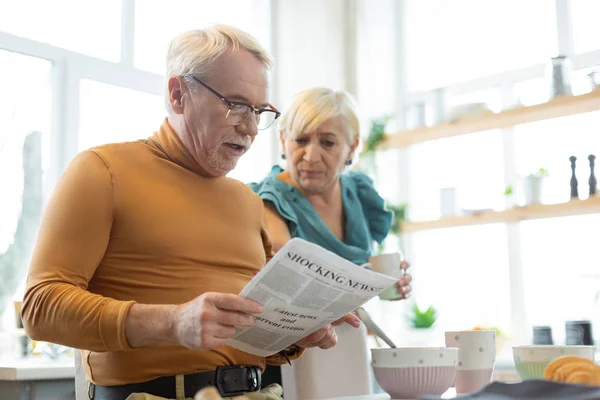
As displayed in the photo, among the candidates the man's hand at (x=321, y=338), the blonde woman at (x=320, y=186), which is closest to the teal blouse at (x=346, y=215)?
the blonde woman at (x=320, y=186)

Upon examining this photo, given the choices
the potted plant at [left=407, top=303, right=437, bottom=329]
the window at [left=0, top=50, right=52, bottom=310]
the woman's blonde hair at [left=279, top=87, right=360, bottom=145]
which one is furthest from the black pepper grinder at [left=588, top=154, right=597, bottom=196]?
the window at [left=0, top=50, right=52, bottom=310]

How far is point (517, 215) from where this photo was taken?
374 centimetres

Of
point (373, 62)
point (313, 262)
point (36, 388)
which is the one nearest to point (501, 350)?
point (373, 62)

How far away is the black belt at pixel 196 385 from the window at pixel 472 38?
3.14m

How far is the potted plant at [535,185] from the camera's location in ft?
12.1

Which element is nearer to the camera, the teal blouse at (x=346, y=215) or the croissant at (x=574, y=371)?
the croissant at (x=574, y=371)

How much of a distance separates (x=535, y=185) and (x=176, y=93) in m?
2.63

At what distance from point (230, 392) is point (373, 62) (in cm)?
360

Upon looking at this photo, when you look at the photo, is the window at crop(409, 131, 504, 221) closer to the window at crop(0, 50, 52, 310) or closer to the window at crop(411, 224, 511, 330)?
the window at crop(411, 224, 511, 330)

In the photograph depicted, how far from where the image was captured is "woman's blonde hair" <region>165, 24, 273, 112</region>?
1499mm

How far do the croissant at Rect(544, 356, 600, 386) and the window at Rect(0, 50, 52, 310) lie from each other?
271 cm

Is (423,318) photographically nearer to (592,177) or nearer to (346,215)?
(592,177)

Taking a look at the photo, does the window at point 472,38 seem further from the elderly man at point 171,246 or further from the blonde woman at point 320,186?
the elderly man at point 171,246

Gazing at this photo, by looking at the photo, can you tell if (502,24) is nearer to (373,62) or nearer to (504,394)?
(373,62)
